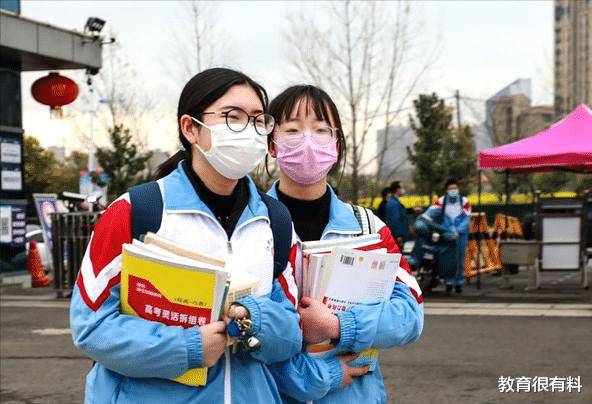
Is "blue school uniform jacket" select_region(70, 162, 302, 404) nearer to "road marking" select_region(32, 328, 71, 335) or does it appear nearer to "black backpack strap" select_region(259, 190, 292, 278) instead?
"black backpack strap" select_region(259, 190, 292, 278)

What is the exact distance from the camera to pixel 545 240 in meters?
14.8

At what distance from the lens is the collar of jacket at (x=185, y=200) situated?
2.42 m

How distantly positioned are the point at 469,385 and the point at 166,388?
5.39 meters

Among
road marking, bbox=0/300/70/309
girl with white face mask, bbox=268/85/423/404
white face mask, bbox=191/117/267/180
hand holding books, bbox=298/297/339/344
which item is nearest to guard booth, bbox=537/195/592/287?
road marking, bbox=0/300/70/309

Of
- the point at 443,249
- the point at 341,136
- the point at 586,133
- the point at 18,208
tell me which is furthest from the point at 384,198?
the point at 341,136

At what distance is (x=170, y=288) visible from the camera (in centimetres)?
227

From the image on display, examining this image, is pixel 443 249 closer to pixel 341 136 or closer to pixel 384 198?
pixel 384 198

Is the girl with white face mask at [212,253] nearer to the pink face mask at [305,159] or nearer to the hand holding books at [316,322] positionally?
the hand holding books at [316,322]

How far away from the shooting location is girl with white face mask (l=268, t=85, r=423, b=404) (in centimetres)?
266

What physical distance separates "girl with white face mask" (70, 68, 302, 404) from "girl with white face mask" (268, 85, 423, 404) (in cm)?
14

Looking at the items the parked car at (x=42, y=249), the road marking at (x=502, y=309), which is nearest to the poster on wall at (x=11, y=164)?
the parked car at (x=42, y=249)

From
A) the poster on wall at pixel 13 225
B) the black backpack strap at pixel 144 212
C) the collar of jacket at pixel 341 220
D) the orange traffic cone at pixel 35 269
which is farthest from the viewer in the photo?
the orange traffic cone at pixel 35 269

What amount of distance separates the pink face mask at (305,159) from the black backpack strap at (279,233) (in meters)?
0.47

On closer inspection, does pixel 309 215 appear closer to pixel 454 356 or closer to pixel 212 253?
pixel 212 253
